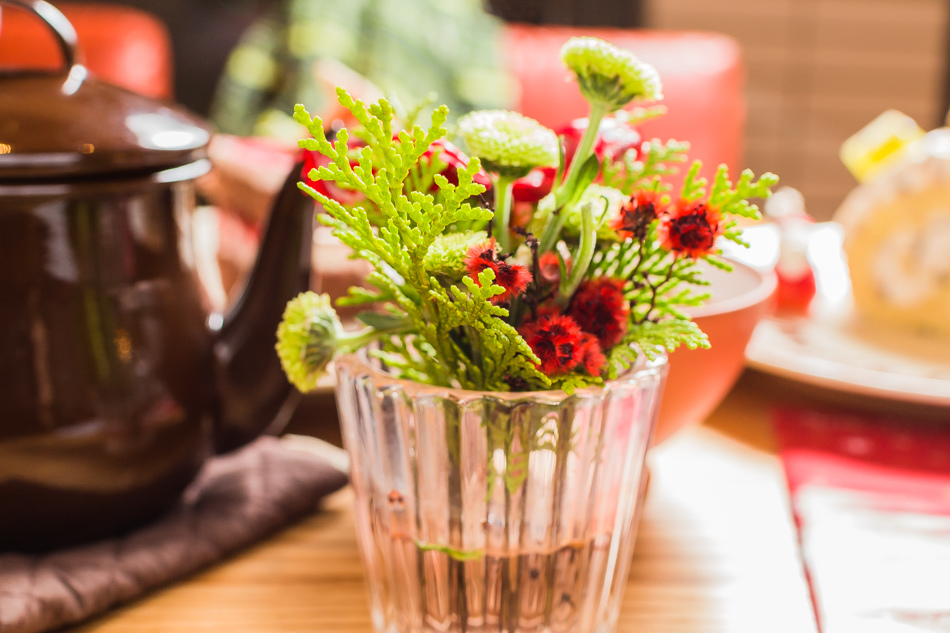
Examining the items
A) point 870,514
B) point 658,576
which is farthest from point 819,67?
point 658,576

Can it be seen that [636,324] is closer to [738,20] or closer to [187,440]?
[187,440]

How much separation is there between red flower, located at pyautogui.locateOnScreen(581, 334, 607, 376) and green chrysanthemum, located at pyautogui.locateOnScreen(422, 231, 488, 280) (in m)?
0.06

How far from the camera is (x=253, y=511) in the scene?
0.48 m

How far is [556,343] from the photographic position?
30 centimetres

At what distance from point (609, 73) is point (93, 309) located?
29cm

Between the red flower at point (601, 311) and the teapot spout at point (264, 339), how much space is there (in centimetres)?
22

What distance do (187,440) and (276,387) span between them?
2.4 inches

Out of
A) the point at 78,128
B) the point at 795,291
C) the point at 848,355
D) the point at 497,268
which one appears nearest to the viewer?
the point at 497,268

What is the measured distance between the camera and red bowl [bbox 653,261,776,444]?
457 mm

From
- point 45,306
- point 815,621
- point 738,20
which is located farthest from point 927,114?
point 45,306

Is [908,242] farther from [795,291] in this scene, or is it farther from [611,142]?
[611,142]

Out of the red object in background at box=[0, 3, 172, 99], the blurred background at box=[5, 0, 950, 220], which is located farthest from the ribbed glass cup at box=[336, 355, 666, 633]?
the blurred background at box=[5, 0, 950, 220]

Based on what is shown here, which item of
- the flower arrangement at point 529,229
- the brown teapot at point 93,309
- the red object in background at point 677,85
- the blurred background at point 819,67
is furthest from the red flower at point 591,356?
the blurred background at point 819,67

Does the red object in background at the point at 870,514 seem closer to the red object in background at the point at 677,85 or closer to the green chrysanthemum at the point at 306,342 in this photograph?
the green chrysanthemum at the point at 306,342
